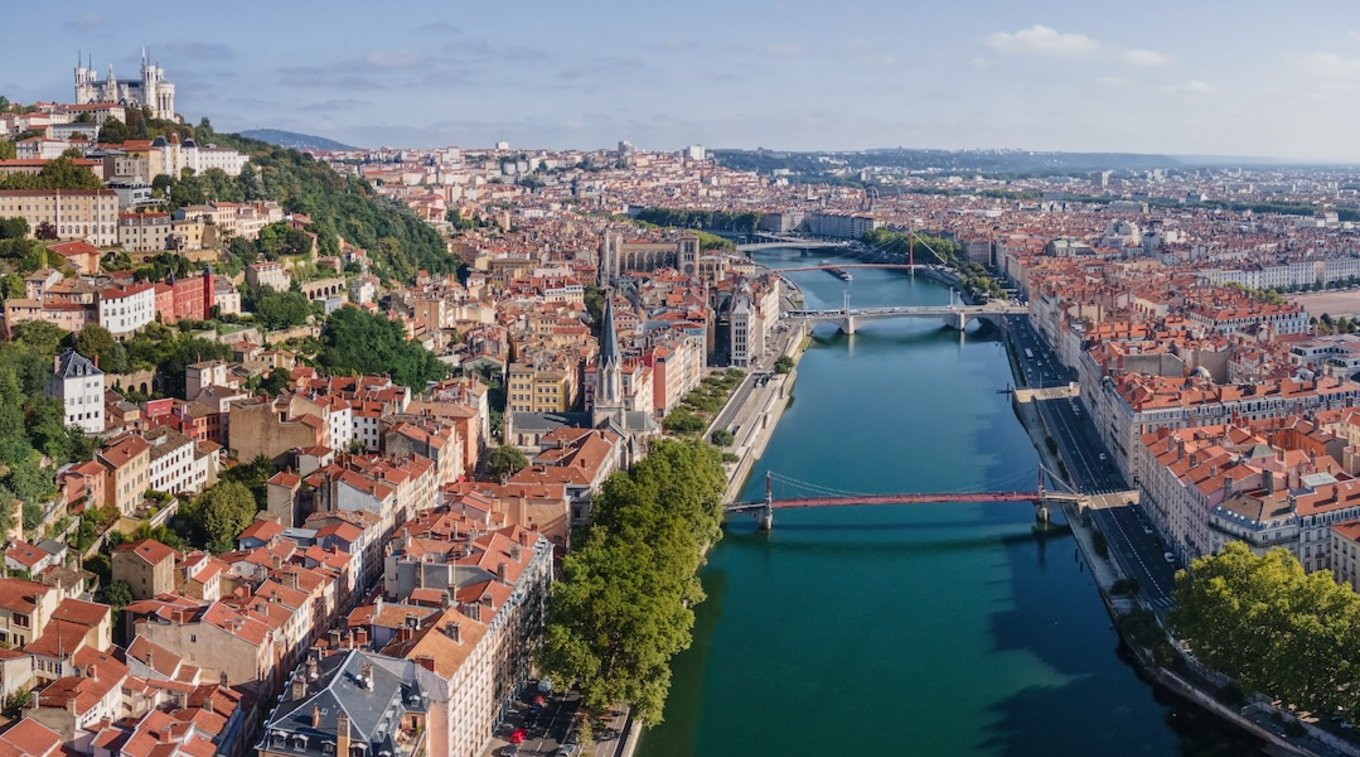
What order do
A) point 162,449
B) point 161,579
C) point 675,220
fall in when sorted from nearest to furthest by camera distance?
point 161,579 → point 162,449 → point 675,220

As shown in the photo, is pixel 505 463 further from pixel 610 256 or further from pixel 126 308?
pixel 610 256

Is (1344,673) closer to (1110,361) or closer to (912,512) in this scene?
(912,512)

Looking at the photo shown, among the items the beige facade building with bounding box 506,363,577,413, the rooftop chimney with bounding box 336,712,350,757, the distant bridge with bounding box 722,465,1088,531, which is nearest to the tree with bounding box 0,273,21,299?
the beige facade building with bounding box 506,363,577,413

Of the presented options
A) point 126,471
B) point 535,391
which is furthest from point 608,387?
point 126,471

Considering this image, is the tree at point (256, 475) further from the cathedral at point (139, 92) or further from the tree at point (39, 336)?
the cathedral at point (139, 92)

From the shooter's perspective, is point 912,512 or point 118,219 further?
point 118,219

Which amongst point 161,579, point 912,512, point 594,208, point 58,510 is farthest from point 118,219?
point 594,208

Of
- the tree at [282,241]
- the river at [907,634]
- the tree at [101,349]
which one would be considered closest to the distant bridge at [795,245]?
the tree at [282,241]
